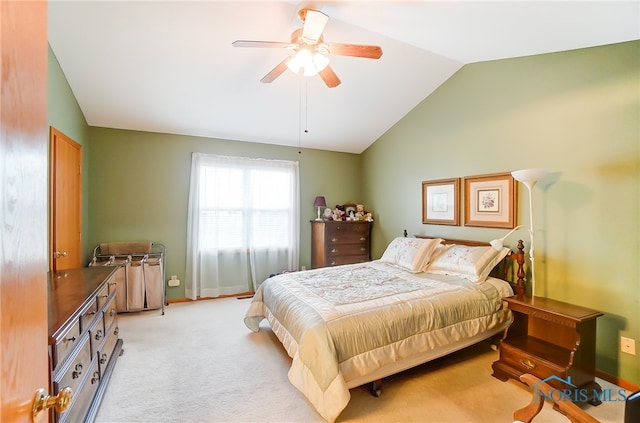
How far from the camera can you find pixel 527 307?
229cm

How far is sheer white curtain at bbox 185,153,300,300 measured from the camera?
13.8 feet

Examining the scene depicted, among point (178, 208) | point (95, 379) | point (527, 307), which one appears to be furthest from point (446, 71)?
point (95, 379)

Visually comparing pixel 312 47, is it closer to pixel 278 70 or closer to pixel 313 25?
pixel 313 25

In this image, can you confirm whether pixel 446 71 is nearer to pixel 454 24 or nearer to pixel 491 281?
pixel 454 24

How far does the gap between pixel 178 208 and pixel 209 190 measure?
19.5 inches

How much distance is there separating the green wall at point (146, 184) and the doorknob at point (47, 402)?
150 inches

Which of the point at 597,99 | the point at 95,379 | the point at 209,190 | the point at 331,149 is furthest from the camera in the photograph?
the point at 331,149

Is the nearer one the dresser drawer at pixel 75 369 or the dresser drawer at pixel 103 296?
the dresser drawer at pixel 75 369

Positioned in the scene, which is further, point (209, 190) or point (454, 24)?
point (209, 190)

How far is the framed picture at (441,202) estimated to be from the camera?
141 inches

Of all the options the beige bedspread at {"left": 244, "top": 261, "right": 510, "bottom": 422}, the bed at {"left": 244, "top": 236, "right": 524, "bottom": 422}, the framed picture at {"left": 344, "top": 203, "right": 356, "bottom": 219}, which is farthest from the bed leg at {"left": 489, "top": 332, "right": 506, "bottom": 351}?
the framed picture at {"left": 344, "top": 203, "right": 356, "bottom": 219}

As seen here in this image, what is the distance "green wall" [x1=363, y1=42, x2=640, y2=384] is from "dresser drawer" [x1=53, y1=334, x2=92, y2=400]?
11.6 feet

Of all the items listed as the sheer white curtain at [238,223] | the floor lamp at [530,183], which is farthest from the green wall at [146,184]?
the floor lamp at [530,183]

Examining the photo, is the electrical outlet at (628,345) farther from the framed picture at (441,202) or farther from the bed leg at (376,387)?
the bed leg at (376,387)
